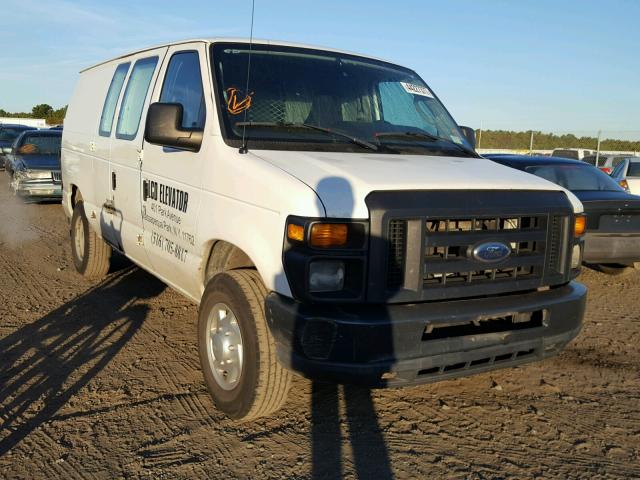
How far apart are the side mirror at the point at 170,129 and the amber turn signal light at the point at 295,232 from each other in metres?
1.21

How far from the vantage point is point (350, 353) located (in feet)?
9.98

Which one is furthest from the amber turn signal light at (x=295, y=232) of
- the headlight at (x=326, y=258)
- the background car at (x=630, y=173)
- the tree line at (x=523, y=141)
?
the tree line at (x=523, y=141)

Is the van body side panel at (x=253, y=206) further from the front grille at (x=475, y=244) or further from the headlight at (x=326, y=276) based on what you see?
the front grille at (x=475, y=244)

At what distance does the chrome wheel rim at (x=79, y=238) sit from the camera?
6.92m

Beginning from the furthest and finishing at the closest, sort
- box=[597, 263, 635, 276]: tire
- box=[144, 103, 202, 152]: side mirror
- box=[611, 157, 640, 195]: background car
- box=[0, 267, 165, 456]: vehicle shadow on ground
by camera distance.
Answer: box=[611, 157, 640, 195]: background car, box=[597, 263, 635, 276]: tire, box=[144, 103, 202, 152]: side mirror, box=[0, 267, 165, 456]: vehicle shadow on ground

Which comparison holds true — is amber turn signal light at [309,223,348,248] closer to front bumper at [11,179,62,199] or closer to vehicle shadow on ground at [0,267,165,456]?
vehicle shadow on ground at [0,267,165,456]

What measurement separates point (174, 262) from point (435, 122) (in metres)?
2.20

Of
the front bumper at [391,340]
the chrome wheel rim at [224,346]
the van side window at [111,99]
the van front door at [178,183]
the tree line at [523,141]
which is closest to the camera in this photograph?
the front bumper at [391,340]

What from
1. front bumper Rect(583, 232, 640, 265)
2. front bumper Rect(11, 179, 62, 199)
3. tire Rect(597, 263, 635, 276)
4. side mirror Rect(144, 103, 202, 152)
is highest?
side mirror Rect(144, 103, 202, 152)

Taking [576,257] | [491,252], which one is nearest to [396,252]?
[491,252]

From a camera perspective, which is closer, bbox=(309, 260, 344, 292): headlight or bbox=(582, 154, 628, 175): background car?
bbox=(309, 260, 344, 292): headlight

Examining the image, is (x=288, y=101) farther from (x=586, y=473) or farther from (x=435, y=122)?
(x=586, y=473)

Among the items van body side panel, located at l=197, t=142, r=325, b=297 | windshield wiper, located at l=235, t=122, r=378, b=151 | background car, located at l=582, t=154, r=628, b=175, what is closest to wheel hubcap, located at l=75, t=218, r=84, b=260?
van body side panel, located at l=197, t=142, r=325, b=297

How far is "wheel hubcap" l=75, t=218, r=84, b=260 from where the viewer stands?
6920 mm
